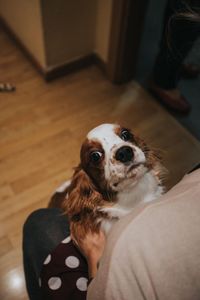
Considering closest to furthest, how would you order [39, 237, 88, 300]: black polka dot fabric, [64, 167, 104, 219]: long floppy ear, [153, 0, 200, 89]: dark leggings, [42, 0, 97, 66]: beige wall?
1. [39, 237, 88, 300]: black polka dot fabric
2. [64, 167, 104, 219]: long floppy ear
3. [153, 0, 200, 89]: dark leggings
4. [42, 0, 97, 66]: beige wall

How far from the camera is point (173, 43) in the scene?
5.20ft

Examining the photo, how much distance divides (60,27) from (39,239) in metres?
1.36

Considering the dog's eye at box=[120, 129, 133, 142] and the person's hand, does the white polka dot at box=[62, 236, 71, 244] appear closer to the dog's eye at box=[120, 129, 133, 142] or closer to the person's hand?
the person's hand

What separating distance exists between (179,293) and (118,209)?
49cm

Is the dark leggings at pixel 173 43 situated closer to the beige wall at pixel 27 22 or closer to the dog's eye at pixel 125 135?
the dog's eye at pixel 125 135

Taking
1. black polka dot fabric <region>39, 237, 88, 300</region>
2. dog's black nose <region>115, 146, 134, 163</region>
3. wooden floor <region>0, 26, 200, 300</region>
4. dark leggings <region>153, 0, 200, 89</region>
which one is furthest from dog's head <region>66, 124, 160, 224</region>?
wooden floor <region>0, 26, 200, 300</region>

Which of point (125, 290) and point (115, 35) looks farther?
point (115, 35)

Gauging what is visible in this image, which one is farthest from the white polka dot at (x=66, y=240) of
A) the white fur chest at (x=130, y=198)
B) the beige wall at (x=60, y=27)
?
the beige wall at (x=60, y=27)

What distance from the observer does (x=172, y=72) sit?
2.02 m

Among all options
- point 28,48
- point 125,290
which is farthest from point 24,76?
point 125,290

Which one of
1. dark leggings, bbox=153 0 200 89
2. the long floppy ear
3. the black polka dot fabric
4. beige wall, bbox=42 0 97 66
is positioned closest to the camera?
the black polka dot fabric

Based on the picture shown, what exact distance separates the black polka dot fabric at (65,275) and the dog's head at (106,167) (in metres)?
0.13

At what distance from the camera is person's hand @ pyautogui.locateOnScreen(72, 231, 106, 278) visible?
0.96m

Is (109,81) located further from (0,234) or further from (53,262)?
(53,262)
